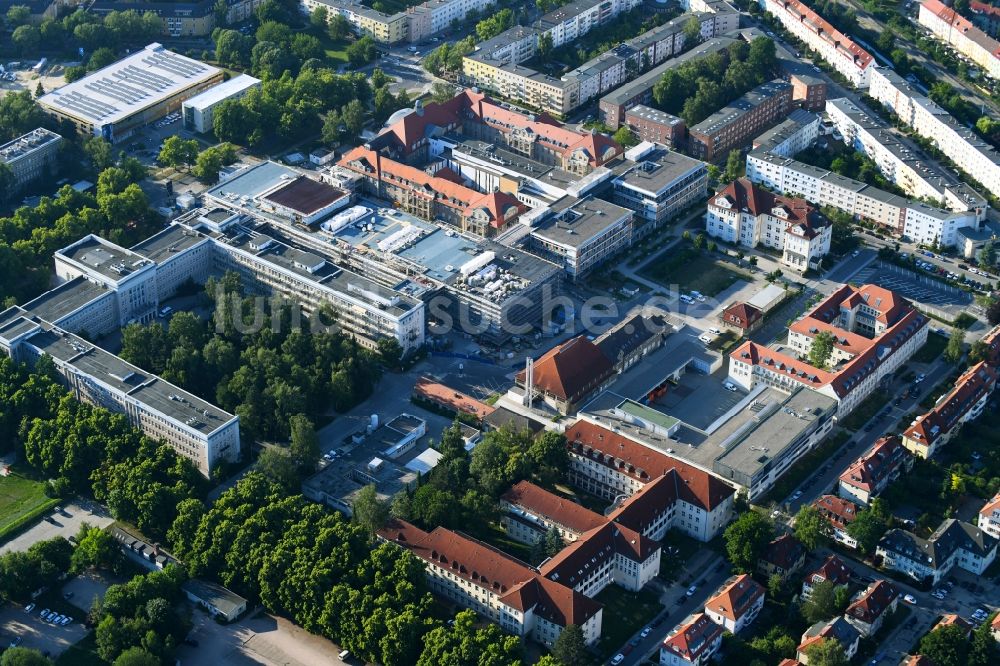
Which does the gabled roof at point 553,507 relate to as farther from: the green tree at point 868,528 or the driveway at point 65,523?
the driveway at point 65,523

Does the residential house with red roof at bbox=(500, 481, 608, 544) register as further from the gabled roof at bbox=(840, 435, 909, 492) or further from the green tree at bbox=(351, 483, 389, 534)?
the gabled roof at bbox=(840, 435, 909, 492)

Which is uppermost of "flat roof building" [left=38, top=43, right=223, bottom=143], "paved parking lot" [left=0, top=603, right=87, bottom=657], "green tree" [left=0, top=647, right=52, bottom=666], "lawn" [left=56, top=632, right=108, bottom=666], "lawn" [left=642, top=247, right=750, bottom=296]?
"flat roof building" [left=38, top=43, right=223, bottom=143]

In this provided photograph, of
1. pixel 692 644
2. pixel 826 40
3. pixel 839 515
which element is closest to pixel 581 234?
pixel 839 515

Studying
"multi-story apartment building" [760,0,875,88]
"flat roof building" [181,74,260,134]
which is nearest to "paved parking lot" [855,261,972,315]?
"multi-story apartment building" [760,0,875,88]

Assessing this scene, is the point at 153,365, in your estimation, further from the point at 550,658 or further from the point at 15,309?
the point at 550,658

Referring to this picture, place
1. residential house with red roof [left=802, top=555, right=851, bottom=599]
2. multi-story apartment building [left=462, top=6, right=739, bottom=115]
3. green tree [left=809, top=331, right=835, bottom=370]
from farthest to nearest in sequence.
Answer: multi-story apartment building [left=462, top=6, right=739, bottom=115] < green tree [left=809, top=331, right=835, bottom=370] < residential house with red roof [left=802, top=555, right=851, bottom=599]

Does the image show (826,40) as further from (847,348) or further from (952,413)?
(952,413)
